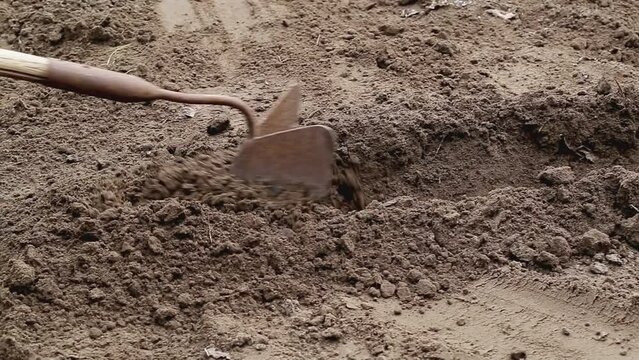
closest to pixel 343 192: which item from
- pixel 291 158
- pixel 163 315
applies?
pixel 291 158

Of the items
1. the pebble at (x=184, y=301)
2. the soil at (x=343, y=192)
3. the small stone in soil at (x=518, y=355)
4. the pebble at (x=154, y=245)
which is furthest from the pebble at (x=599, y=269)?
the pebble at (x=154, y=245)

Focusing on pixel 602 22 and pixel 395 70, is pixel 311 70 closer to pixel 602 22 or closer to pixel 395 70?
pixel 395 70

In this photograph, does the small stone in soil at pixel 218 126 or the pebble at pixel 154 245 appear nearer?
the pebble at pixel 154 245

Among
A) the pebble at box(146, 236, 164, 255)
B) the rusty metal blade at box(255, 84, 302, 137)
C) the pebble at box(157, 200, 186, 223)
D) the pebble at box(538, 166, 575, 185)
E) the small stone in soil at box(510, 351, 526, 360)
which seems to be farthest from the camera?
the pebble at box(538, 166, 575, 185)

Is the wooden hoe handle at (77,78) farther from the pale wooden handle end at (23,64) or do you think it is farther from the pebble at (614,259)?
the pebble at (614,259)

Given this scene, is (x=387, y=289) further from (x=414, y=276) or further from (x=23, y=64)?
(x=23, y=64)

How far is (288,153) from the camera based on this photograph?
4312mm

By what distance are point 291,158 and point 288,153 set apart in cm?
3

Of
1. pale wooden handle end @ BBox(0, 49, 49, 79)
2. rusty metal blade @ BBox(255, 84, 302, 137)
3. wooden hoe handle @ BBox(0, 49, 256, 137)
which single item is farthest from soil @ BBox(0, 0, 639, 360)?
pale wooden handle end @ BBox(0, 49, 49, 79)

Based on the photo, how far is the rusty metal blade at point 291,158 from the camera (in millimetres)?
4293

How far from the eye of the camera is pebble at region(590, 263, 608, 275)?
13.5 ft

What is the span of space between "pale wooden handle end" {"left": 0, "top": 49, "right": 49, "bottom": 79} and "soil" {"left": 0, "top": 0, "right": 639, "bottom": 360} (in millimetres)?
624

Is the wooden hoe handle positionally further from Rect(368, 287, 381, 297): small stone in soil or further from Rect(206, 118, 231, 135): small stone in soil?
Rect(368, 287, 381, 297): small stone in soil

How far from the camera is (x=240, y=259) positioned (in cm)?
411
